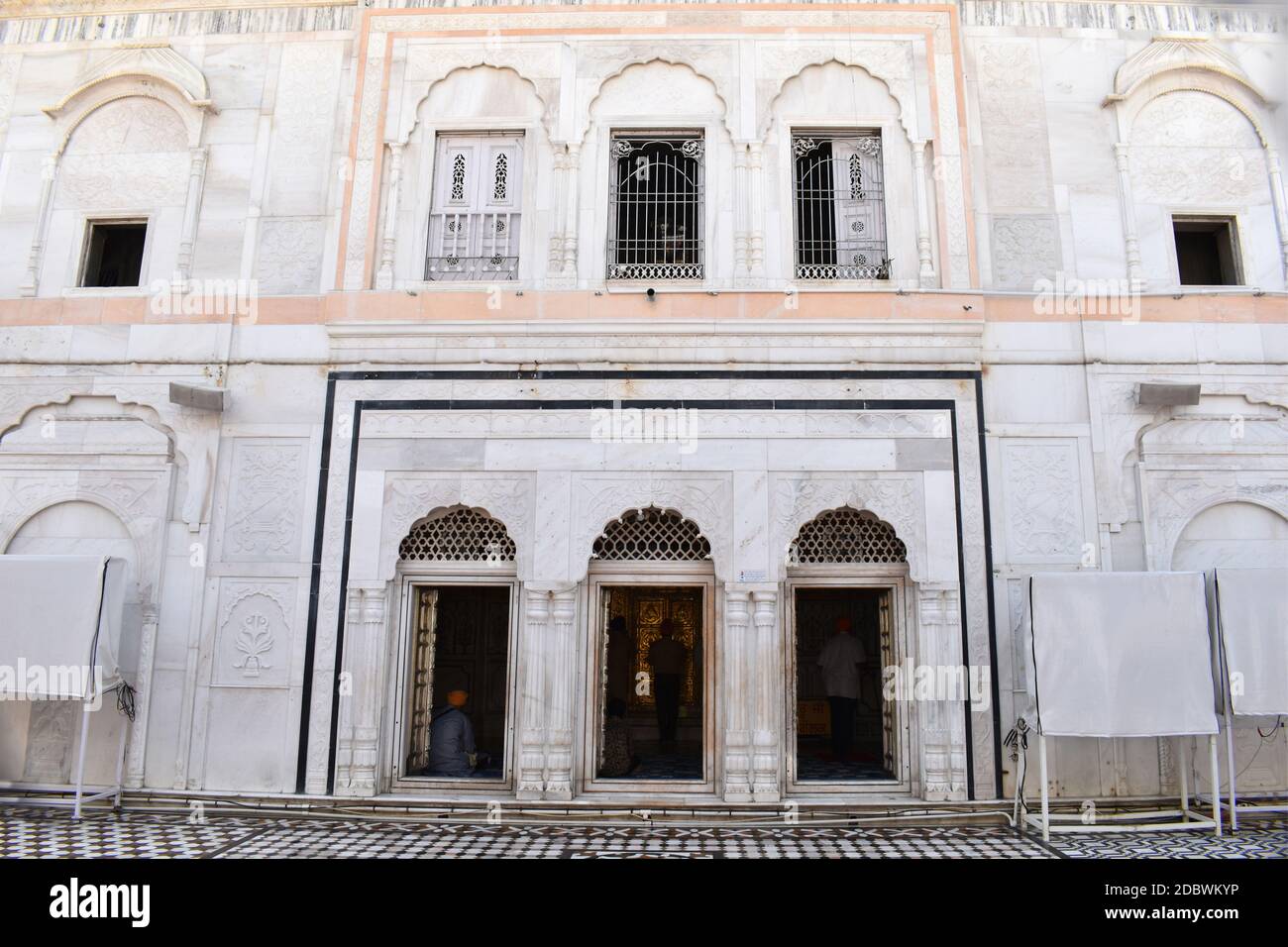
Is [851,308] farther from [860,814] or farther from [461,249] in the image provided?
[860,814]

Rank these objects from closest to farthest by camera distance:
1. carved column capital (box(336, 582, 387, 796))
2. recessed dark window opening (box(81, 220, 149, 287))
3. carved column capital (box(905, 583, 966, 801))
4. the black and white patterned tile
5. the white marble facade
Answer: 1. the black and white patterned tile
2. carved column capital (box(905, 583, 966, 801))
3. carved column capital (box(336, 582, 387, 796))
4. the white marble facade
5. recessed dark window opening (box(81, 220, 149, 287))

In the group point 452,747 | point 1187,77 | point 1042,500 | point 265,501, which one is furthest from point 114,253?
point 1187,77

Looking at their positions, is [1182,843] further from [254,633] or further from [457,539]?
[254,633]

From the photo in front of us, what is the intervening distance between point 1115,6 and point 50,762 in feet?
32.2

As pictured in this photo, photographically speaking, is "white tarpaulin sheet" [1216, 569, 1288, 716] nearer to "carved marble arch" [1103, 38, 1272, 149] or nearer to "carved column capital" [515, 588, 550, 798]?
"carved marble arch" [1103, 38, 1272, 149]

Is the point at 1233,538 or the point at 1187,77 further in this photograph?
the point at 1187,77

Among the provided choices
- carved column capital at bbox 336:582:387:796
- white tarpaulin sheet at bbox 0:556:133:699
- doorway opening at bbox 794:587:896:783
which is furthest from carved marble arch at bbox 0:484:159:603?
doorway opening at bbox 794:587:896:783

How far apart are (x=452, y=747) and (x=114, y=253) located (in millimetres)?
4912

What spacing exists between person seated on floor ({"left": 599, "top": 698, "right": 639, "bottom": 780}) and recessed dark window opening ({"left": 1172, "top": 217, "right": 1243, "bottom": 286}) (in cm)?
547

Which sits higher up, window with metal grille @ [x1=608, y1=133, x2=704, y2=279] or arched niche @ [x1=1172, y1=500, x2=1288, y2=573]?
window with metal grille @ [x1=608, y1=133, x2=704, y2=279]

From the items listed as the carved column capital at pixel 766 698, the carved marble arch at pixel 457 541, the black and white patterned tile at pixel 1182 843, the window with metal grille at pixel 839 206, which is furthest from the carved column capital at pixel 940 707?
the carved marble arch at pixel 457 541

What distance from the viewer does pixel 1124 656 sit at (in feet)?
17.8

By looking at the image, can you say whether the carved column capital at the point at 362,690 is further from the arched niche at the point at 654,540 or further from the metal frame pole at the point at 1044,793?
the metal frame pole at the point at 1044,793

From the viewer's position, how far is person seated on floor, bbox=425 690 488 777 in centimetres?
640
